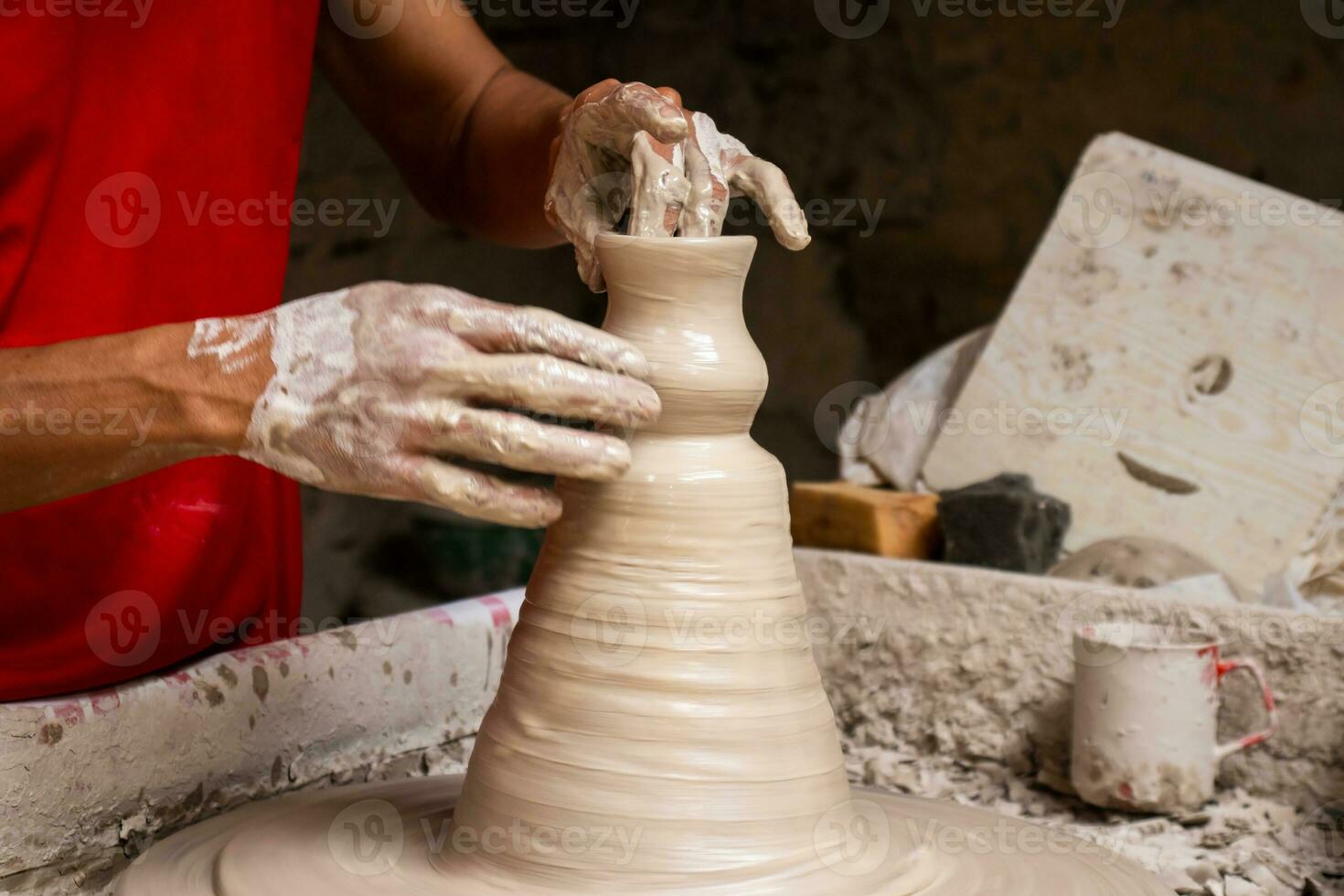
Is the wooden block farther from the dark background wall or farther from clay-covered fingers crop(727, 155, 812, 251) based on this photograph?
the dark background wall

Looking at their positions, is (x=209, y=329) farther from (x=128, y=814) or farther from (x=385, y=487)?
(x=128, y=814)

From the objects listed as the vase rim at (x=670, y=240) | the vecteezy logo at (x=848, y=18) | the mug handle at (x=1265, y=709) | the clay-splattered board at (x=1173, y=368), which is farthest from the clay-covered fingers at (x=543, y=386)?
the vecteezy logo at (x=848, y=18)

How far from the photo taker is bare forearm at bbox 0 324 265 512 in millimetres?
1229

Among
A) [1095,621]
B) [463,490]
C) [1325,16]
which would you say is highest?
[1325,16]

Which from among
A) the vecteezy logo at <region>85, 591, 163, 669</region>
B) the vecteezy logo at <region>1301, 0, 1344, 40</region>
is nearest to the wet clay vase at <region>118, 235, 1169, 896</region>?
the vecteezy logo at <region>85, 591, 163, 669</region>

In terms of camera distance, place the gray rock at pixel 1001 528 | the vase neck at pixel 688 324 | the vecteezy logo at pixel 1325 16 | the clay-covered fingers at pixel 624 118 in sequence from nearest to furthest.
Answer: the vase neck at pixel 688 324, the clay-covered fingers at pixel 624 118, the gray rock at pixel 1001 528, the vecteezy logo at pixel 1325 16

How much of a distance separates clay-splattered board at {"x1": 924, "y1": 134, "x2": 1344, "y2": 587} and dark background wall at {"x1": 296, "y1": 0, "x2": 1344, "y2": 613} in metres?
1.41

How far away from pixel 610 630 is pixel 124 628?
0.67m

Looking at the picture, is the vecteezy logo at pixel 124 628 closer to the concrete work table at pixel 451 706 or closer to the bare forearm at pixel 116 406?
the concrete work table at pixel 451 706

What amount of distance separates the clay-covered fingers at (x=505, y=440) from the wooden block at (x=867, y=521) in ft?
3.98

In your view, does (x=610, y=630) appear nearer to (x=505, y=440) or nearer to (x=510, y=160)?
(x=505, y=440)

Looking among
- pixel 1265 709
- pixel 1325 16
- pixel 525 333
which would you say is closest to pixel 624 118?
pixel 525 333

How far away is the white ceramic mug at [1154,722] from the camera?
1.89 meters

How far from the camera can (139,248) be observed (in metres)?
1.65
